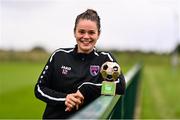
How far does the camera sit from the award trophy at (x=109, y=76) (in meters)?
3.69

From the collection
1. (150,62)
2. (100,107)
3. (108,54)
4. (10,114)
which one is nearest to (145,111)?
(10,114)

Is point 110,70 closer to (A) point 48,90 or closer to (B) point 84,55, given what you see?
(B) point 84,55

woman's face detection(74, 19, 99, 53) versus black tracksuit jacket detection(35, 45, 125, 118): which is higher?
woman's face detection(74, 19, 99, 53)

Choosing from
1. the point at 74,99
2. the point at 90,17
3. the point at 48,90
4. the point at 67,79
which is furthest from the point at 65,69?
the point at 90,17

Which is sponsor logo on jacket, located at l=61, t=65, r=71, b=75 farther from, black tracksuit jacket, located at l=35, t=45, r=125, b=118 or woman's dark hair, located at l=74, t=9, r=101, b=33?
woman's dark hair, located at l=74, t=9, r=101, b=33

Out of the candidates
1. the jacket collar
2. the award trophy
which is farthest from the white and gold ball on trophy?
the jacket collar

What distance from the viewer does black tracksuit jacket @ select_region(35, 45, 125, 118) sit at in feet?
13.1

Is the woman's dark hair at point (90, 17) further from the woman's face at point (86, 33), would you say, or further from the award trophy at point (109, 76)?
the award trophy at point (109, 76)

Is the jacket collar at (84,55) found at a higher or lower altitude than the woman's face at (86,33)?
lower

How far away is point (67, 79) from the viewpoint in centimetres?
400

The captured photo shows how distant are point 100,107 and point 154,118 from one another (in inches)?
418

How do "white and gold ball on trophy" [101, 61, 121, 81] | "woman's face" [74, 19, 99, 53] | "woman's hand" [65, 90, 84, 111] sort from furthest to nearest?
1. "woman's face" [74, 19, 99, 53]
2. "woman's hand" [65, 90, 84, 111]
3. "white and gold ball on trophy" [101, 61, 121, 81]

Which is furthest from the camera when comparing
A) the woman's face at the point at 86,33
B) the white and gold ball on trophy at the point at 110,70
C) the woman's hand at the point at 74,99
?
the woman's face at the point at 86,33

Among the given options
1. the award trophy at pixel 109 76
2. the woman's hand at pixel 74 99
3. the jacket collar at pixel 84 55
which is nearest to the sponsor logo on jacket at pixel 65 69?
the jacket collar at pixel 84 55
